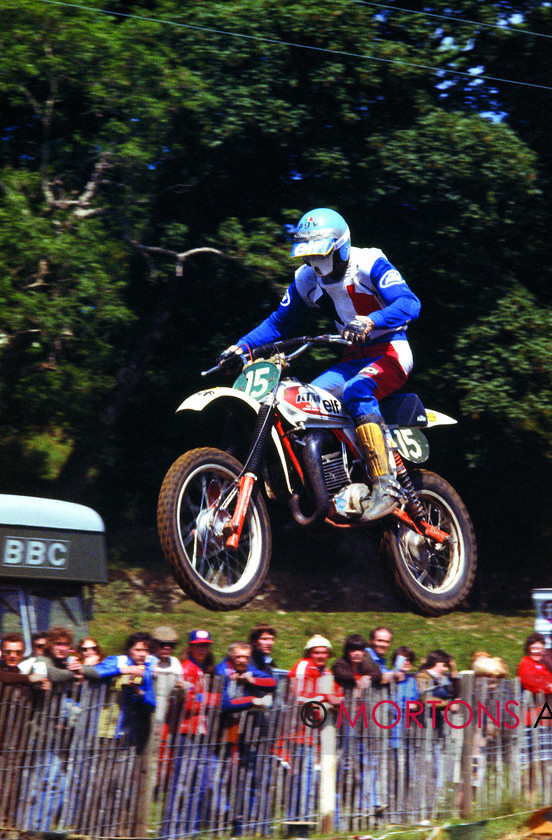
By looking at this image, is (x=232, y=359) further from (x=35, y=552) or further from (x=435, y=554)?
(x=35, y=552)

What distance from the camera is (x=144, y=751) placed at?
6219 millimetres

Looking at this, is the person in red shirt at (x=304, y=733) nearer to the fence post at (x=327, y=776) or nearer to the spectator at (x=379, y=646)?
the fence post at (x=327, y=776)

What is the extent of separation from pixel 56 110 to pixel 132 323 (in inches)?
102

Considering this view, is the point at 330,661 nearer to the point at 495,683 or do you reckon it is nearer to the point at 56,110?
the point at 495,683

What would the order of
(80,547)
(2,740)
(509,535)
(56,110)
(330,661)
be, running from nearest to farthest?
(2,740) < (80,547) < (330,661) < (56,110) < (509,535)

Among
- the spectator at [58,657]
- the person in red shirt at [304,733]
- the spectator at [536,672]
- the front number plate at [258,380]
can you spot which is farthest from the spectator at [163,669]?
the spectator at [536,672]

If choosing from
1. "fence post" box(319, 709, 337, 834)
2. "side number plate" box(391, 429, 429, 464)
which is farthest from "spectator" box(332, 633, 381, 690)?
"side number plate" box(391, 429, 429, 464)

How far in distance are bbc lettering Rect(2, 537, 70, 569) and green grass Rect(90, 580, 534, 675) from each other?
5.38 feet

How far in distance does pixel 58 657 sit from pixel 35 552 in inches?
92.3

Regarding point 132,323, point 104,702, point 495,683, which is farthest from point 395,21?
point 104,702

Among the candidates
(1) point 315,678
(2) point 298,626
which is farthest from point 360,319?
(2) point 298,626

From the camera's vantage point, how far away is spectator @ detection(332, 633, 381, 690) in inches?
276

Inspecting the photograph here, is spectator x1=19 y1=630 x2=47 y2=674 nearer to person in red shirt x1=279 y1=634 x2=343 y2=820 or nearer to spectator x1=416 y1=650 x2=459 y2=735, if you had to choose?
person in red shirt x1=279 y1=634 x2=343 y2=820

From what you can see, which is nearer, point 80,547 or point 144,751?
point 144,751
